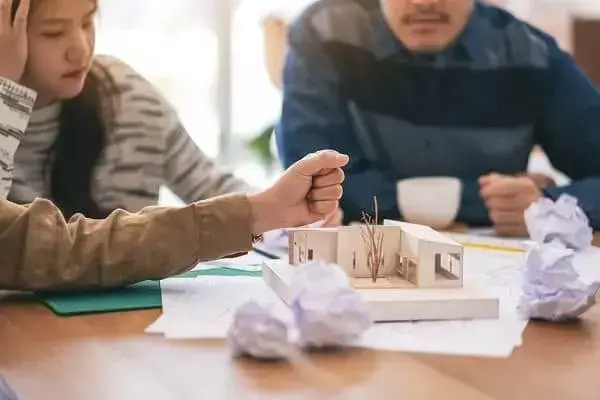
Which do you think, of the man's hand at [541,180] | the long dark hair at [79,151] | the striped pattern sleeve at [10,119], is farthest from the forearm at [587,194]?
the striped pattern sleeve at [10,119]

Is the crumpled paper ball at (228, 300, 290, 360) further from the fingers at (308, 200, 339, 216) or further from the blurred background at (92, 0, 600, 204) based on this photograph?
the blurred background at (92, 0, 600, 204)

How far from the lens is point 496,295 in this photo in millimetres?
945

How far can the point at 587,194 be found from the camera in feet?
5.35

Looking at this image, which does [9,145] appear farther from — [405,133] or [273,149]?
[273,149]

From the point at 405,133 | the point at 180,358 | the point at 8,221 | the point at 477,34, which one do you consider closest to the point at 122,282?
the point at 8,221

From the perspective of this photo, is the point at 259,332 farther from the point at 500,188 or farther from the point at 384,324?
the point at 500,188

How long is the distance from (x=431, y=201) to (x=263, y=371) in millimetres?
798

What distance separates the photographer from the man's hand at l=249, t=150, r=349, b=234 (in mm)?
1062

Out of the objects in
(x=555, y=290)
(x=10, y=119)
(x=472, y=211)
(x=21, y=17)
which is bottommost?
(x=472, y=211)

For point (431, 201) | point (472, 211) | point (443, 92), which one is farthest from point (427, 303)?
point (443, 92)

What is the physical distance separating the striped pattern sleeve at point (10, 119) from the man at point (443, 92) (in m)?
0.61

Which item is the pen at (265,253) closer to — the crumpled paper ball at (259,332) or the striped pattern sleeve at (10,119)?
the striped pattern sleeve at (10,119)

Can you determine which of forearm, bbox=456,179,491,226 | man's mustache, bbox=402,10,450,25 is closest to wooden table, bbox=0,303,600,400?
forearm, bbox=456,179,491,226

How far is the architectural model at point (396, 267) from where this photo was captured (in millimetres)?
922
